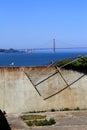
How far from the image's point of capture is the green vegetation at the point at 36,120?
15.0 meters

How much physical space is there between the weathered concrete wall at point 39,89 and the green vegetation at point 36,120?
40.5 inches

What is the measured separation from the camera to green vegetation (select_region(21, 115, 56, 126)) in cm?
1496

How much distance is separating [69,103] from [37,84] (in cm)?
147

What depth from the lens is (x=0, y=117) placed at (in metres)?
13.2

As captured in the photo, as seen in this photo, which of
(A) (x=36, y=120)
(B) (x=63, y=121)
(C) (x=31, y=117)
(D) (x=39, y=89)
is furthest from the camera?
(D) (x=39, y=89)

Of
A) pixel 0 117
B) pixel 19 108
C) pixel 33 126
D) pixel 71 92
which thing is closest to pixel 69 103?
pixel 71 92

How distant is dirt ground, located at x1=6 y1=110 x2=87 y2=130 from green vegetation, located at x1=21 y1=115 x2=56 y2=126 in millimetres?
179

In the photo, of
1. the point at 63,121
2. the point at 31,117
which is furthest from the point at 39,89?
the point at 63,121

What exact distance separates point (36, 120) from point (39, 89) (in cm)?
204

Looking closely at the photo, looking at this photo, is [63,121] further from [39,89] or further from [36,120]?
[39,89]

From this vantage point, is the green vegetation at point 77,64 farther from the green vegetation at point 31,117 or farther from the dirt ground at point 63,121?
the green vegetation at point 31,117

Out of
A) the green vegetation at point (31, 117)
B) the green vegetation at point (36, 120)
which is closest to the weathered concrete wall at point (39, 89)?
the green vegetation at point (31, 117)

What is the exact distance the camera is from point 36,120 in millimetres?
15586

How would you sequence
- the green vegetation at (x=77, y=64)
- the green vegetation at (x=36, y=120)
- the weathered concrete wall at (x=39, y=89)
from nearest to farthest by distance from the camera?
the green vegetation at (x=36, y=120), the weathered concrete wall at (x=39, y=89), the green vegetation at (x=77, y=64)
